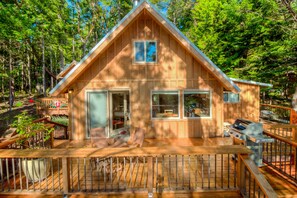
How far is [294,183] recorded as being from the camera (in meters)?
3.57

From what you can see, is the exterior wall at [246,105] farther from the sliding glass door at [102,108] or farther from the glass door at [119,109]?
the sliding glass door at [102,108]

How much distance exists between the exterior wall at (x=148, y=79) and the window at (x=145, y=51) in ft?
0.60

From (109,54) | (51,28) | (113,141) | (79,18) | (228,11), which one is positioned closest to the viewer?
(113,141)

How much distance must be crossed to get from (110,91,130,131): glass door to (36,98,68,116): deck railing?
7.84 m

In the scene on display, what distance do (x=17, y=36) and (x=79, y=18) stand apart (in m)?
6.90

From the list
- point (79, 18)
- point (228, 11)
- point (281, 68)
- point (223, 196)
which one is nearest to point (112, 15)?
point (79, 18)

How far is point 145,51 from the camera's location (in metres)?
7.08

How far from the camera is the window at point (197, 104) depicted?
7.25 metres

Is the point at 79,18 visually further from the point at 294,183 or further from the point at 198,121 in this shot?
the point at 294,183

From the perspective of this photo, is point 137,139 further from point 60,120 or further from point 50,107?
point 50,107

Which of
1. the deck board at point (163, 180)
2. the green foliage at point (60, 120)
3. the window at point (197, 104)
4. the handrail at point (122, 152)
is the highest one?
the window at point (197, 104)

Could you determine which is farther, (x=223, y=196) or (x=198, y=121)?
(x=198, y=121)

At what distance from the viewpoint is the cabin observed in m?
7.01

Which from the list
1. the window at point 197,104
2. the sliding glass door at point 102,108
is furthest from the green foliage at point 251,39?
the sliding glass door at point 102,108
